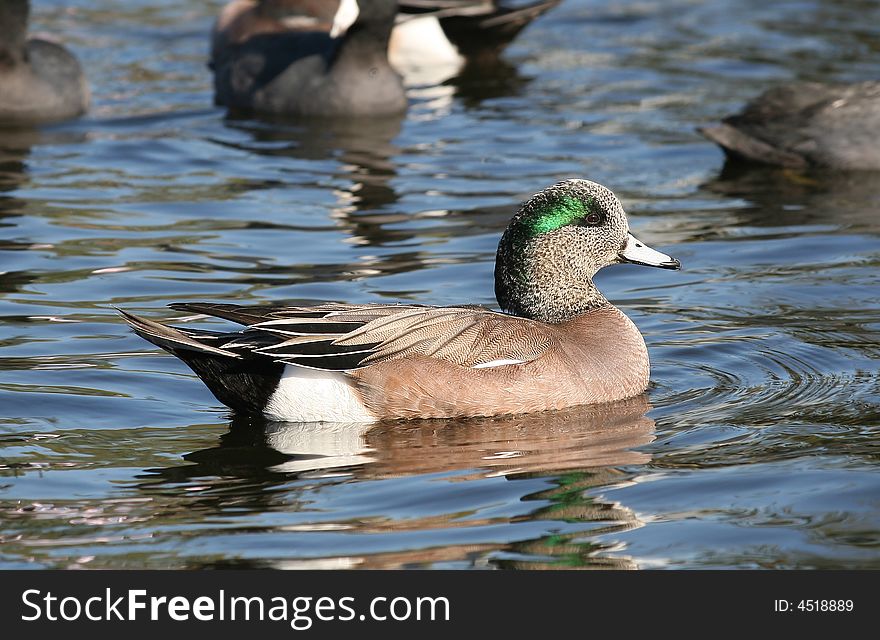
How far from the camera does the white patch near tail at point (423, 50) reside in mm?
14906

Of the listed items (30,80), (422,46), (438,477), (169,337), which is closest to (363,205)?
(30,80)

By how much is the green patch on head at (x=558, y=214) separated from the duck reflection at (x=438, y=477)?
33.3 inches

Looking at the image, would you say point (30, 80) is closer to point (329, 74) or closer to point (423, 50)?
point (329, 74)

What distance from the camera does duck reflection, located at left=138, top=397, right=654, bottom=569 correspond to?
17.3 feet

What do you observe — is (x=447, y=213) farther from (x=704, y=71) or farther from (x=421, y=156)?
(x=704, y=71)

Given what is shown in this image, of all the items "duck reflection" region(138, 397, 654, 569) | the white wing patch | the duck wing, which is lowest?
"duck reflection" region(138, 397, 654, 569)

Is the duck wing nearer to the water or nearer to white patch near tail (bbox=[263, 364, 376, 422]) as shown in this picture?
white patch near tail (bbox=[263, 364, 376, 422])

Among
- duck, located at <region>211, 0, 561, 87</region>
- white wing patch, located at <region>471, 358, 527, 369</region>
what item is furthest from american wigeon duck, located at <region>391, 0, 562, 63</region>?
white wing patch, located at <region>471, 358, 527, 369</region>

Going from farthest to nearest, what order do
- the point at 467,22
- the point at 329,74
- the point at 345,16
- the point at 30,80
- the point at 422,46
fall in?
1. the point at 422,46
2. the point at 467,22
3. the point at 329,74
4. the point at 345,16
5. the point at 30,80

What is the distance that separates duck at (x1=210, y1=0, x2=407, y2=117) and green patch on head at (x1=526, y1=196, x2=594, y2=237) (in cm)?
585

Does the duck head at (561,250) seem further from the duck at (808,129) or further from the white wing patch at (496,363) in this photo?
the duck at (808,129)

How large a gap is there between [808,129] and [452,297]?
3.74 meters

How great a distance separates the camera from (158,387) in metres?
7.25

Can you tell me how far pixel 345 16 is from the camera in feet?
41.9
